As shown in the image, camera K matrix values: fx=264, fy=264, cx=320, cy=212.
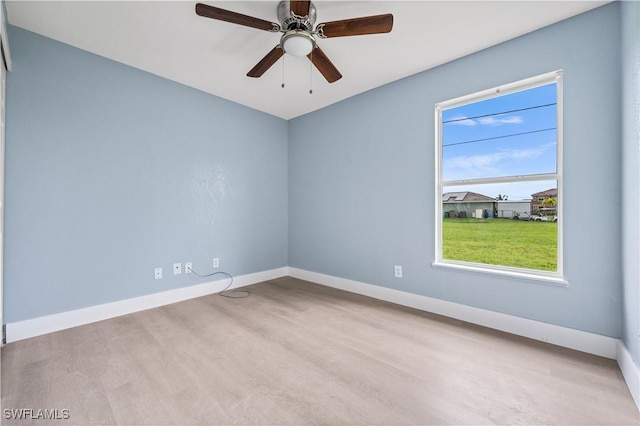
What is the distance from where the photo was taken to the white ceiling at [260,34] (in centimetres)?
192

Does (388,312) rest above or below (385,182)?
below

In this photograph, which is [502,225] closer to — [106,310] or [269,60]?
[269,60]

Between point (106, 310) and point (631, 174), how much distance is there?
4.22 metres

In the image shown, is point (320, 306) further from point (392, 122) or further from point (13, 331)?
point (13, 331)

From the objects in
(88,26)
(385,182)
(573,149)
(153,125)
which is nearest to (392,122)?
(385,182)

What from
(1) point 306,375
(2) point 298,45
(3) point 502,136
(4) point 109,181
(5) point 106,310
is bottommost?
(1) point 306,375

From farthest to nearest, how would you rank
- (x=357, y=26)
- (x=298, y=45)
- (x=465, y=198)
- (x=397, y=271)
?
(x=397, y=271) < (x=465, y=198) < (x=298, y=45) < (x=357, y=26)

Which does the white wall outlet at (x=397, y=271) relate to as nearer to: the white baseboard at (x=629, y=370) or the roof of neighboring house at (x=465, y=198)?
the roof of neighboring house at (x=465, y=198)

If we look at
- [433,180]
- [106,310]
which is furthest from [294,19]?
[106,310]

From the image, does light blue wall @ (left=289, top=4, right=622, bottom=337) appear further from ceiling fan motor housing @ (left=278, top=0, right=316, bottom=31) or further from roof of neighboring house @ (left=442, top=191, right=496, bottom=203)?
ceiling fan motor housing @ (left=278, top=0, right=316, bottom=31)

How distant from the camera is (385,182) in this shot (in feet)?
10.2

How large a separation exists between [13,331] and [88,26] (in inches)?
98.3

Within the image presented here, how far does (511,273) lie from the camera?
2287 millimetres

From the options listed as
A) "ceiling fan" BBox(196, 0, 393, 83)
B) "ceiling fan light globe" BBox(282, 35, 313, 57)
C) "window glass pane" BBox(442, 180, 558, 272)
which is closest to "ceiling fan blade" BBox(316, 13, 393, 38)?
"ceiling fan" BBox(196, 0, 393, 83)
